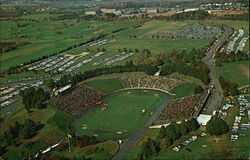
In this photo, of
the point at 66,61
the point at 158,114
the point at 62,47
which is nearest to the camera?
the point at 158,114

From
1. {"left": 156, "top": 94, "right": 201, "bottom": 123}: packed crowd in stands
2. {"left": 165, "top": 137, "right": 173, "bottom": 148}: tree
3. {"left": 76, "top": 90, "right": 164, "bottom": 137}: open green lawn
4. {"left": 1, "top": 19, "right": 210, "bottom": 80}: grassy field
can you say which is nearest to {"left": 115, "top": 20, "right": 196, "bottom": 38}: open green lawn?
{"left": 1, "top": 19, "right": 210, "bottom": 80}: grassy field

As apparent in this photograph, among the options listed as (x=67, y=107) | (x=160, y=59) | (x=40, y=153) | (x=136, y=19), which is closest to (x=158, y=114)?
(x=67, y=107)

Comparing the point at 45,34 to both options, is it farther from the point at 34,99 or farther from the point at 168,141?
the point at 168,141

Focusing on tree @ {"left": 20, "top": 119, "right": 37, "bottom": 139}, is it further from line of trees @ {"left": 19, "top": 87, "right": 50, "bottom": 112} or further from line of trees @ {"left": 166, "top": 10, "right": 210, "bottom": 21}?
line of trees @ {"left": 166, "top": 10, "right": 210, "bottom": 21}

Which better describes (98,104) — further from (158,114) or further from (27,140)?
(27,140)

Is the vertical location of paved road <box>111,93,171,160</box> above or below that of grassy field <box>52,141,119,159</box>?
below

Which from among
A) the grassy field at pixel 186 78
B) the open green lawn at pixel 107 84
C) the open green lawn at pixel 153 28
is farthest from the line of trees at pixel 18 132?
the open green lawn at pixel 153 28
